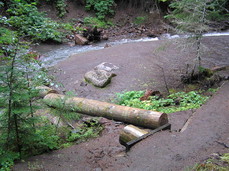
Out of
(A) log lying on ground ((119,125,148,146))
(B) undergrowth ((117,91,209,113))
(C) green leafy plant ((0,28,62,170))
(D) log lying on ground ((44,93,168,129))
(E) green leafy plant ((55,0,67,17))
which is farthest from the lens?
(E) green leafy plant ((55,0,67,17))

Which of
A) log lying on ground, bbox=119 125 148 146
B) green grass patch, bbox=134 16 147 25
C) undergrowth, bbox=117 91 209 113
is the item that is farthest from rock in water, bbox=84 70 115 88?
green grass patch, bbox=134 16 147 25

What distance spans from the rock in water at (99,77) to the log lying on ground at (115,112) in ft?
7.49

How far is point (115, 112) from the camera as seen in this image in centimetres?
684

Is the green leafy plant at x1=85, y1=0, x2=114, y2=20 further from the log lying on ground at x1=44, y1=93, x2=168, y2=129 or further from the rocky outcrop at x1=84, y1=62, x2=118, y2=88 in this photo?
the log lying on ground at x1=44, y1=93, x2=168, y2=129

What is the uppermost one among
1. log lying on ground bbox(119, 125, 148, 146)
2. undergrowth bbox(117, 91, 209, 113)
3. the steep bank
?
log lying on ground bbox(119, 125, 148, 146)

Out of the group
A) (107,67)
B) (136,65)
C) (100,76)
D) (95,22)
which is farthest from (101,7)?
(100,76)

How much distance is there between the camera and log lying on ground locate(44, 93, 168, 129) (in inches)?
218

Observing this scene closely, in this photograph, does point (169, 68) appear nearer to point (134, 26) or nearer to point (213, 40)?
point (213, 40)

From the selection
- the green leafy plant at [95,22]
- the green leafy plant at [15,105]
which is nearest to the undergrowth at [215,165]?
the green leafy plant at [15,105]

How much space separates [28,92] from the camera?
4293 millimetres

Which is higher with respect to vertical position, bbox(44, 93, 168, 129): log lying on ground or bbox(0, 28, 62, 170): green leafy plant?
bbox(0, 28, 62, 170): green leafy plant

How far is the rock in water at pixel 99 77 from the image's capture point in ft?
33.1

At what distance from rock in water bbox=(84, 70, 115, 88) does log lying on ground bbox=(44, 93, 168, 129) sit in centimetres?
228

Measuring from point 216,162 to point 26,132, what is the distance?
3.46 meters
